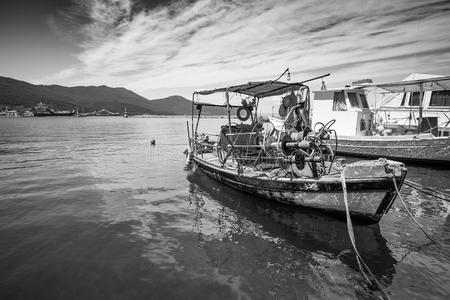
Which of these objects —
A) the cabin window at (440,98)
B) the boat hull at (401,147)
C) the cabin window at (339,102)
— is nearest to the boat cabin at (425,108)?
the cabin window at (440,98)

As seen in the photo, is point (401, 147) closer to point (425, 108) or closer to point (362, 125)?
point (362, 125)

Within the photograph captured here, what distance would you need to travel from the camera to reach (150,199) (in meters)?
10.4

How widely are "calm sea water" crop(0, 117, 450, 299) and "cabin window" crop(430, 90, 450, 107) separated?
17.8 meters

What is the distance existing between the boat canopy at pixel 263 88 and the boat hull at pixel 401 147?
1038 centimetres

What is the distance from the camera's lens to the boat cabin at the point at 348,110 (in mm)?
19703

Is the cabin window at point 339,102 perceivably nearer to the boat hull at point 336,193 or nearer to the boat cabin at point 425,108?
the boat cabin at point 425,108

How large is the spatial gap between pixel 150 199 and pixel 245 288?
21.5ft

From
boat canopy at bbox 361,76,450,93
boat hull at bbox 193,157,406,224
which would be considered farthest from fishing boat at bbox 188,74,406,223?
boat canopy at bbox 361,76,450,93

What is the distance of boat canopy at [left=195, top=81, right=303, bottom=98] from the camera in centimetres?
965

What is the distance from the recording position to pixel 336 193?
7047 mm

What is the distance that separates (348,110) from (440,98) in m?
11.9

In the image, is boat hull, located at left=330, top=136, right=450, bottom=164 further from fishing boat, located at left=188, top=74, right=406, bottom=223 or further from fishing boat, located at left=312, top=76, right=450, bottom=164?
fishing boat, located at left=188, top=74, right=406, bottom=223

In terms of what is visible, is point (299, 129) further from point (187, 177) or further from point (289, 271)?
point (187, 177)

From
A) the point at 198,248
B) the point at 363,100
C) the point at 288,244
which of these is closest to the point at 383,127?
the point at 363,100
